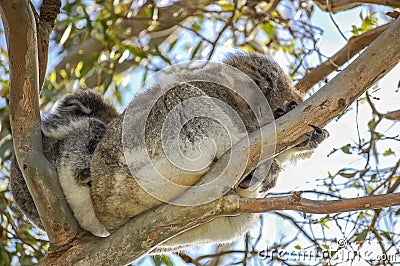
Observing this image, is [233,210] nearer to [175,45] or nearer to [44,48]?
[44,48]

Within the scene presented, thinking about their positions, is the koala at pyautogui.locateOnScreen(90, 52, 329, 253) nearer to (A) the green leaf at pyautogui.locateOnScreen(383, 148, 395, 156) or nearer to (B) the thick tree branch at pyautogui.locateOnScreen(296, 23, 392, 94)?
(B) the thick tree branch at pyautogui.locateOnScreen(296, 23, 392, 94)

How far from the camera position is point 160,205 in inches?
108

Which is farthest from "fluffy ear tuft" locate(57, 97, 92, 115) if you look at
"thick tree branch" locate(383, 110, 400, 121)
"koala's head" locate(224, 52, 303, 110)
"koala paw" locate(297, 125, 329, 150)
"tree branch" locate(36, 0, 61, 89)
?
"thick tree branch" locate(383, 110, 400, 121)

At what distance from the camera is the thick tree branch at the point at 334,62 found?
3.83m

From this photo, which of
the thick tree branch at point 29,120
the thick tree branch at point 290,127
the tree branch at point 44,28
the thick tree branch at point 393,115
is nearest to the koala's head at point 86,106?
the tree branch at point 44,28

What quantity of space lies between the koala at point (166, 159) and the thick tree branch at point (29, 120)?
23cm

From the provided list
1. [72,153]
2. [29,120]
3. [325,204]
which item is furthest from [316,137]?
[29,120]

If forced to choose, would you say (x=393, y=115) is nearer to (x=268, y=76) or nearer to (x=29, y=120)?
(x=268, y=76)

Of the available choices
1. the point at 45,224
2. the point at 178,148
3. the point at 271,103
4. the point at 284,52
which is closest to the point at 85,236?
the point at 45,224

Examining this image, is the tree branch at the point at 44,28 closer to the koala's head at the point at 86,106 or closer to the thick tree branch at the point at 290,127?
the koala's head at the point at 86,106

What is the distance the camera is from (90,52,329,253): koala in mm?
2805

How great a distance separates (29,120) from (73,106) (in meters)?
0.57

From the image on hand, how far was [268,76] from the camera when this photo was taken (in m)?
3.36

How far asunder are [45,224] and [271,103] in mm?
1259
